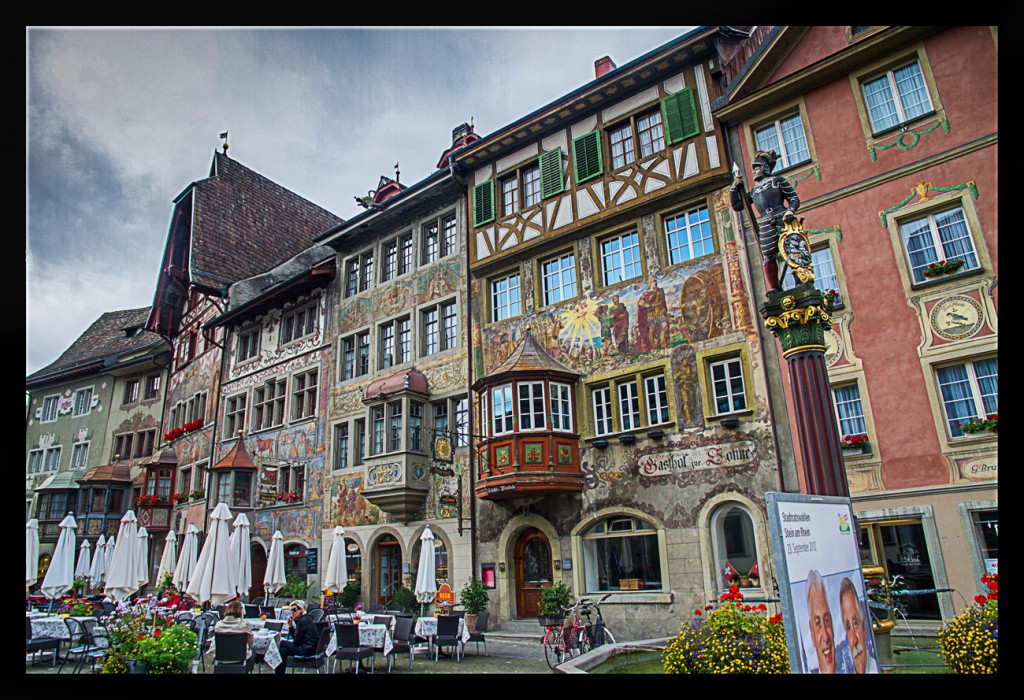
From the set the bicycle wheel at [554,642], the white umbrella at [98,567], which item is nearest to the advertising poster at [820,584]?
the bicycle wheel at [554,642]

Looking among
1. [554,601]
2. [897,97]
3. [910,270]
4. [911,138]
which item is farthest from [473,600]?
[897,97]

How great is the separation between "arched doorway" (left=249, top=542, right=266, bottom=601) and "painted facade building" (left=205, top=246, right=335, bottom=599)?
3 cm

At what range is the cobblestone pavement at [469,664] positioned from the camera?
10203mm

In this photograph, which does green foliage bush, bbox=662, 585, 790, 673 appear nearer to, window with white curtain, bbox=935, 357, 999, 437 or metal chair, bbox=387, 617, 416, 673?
metal chair, bbox=387, 617, 416, 673

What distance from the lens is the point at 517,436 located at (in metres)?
13.2

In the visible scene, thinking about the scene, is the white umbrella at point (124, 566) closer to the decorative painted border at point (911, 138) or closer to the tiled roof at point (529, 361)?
the tiled roof at point (529, 361)

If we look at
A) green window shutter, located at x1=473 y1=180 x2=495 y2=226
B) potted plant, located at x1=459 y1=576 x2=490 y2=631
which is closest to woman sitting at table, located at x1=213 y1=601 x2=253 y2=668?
potted plant, located at x1=459 y1=576 x2=490 y2=631

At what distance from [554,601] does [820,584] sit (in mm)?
8205

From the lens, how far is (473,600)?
13.9 meters

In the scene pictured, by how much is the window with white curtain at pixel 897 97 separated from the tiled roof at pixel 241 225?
64.4 ft

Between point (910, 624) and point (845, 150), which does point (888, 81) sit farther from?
point (910, 624)

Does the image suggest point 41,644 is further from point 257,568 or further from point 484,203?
point 484,203

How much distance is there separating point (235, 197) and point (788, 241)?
76.5 ft

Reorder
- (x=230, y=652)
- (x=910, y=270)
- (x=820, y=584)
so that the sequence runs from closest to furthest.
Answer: (x=820, y=584), (x=230, y=652), (x=910, y=270)
